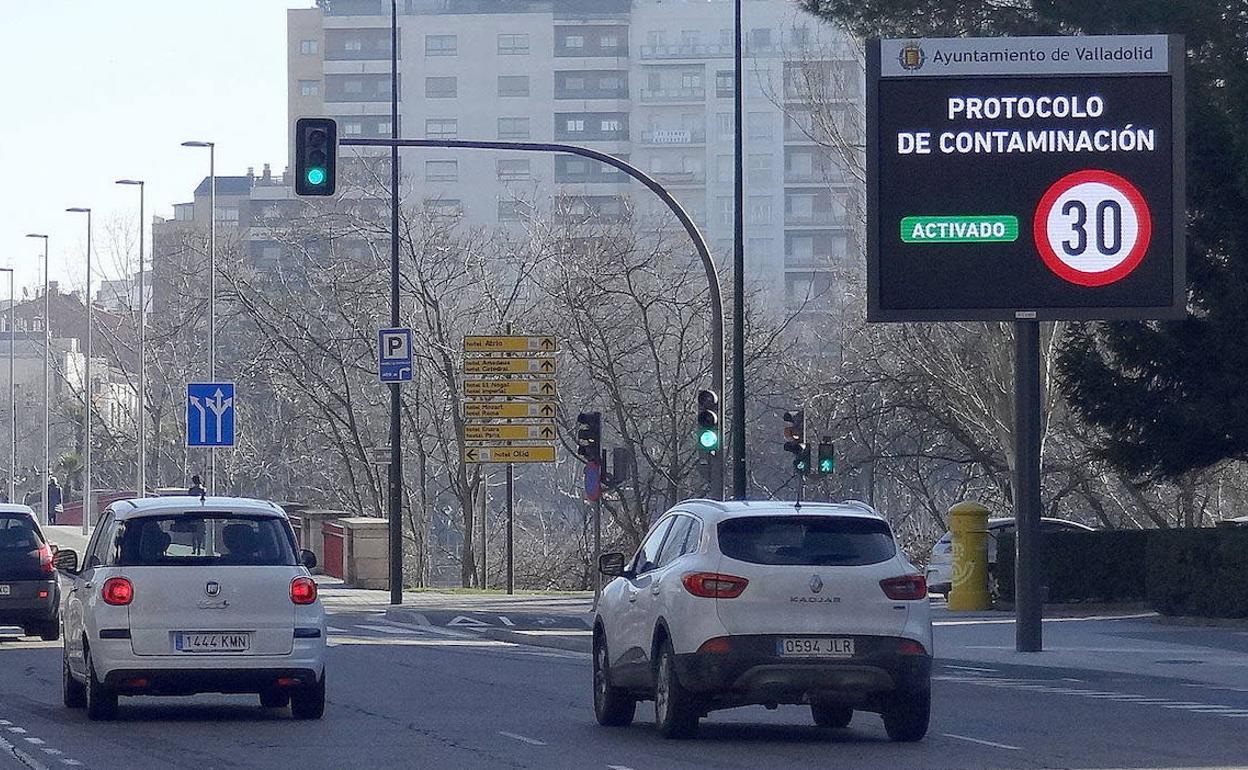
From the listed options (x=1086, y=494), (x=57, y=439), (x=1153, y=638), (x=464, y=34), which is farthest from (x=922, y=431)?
(x=464, y=34)

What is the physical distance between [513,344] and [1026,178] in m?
16.2

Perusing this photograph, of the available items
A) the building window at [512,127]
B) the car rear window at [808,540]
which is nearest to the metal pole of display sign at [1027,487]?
the car rear window at [808,540]

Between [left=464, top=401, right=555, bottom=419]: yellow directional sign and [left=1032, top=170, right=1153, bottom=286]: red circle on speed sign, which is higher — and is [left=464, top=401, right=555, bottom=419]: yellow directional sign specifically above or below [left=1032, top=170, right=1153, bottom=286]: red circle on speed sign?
below

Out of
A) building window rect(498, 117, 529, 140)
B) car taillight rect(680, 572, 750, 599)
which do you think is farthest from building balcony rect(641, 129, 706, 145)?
car taillight rect(680, 572, 750, 599)

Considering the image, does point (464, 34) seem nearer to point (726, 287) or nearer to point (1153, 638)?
point (726, 287)

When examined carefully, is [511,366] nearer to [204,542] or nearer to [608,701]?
[204,542]

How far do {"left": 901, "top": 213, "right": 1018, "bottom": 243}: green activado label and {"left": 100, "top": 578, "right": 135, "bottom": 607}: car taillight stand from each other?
32.7 ft

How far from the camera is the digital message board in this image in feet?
74.4

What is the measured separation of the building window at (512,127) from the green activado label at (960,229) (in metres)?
125

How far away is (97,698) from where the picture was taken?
51.4 ft

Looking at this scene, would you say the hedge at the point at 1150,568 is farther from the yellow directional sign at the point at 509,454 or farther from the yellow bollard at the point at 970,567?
the yellow directional sign at the point at 509,454

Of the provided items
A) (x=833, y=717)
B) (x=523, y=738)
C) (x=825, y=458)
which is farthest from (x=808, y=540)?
(x=825, y=458)

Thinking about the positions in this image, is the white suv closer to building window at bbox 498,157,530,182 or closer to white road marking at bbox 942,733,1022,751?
white road marking at bbox 942,733,1022,751

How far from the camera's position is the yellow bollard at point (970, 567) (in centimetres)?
3347
